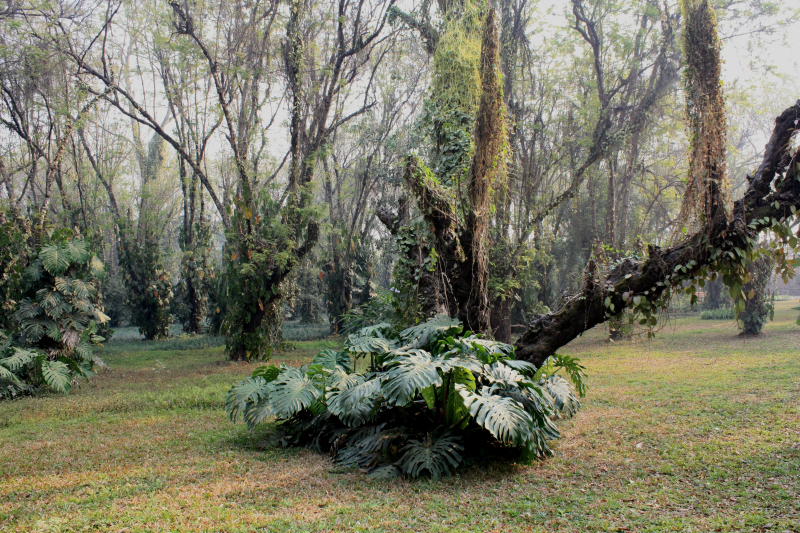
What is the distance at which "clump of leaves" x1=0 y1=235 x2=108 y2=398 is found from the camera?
26.1 ft

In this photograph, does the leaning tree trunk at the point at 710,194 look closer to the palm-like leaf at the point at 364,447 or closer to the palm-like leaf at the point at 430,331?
the palm-like leaf at the point at 430,331

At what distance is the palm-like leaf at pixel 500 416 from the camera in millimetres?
4066

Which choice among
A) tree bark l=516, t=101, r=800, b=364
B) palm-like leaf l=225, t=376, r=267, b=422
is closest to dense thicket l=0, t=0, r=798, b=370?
tree bark l=516, t=101, r=800, b=364

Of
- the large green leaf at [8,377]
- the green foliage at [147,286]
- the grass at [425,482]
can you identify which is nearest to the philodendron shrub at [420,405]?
the grass at [425,482]

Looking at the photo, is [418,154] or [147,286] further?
[147,286]

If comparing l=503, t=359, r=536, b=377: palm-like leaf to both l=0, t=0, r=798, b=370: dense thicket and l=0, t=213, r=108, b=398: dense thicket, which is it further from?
l=0, t=213, r=108, b=398: dense thicket

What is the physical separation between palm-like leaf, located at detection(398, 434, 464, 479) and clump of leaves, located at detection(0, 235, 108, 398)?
19.8 feet

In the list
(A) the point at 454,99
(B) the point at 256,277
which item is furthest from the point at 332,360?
(B) the point at 256,277

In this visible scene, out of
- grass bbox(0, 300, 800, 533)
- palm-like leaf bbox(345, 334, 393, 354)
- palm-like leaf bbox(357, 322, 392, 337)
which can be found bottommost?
grass bbox(0, 300, 800, 533)

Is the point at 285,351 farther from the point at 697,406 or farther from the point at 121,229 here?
the point at 697,406

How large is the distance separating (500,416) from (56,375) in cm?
692

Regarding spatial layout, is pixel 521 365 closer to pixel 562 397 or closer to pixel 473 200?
pixel 562 397

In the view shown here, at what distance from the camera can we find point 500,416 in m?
4.12

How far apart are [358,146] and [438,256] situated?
15055mm
